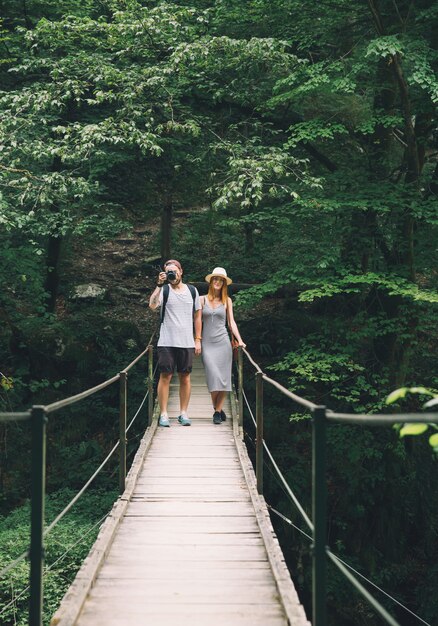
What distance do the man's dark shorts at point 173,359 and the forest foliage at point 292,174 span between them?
256 centimetres

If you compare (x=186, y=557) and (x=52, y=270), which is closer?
(x=186, y=557)

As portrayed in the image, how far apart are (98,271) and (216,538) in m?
15.9

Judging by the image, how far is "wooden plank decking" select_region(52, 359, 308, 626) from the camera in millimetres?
3584

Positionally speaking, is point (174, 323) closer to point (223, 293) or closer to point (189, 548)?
point (223, 293)

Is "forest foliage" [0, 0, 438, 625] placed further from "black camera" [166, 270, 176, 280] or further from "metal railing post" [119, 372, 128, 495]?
"metal railing post" [119, 372, 128, 495]

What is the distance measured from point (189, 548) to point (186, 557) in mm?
176

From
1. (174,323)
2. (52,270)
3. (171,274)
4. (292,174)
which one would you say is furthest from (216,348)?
(52,270)

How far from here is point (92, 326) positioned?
50.1ft

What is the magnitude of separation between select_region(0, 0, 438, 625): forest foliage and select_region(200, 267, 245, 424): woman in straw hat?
5.45 feet

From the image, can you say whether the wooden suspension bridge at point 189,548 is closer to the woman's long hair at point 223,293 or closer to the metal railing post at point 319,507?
the metal railing post at point 319,507

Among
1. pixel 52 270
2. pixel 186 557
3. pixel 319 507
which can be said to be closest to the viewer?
pixel 319 507

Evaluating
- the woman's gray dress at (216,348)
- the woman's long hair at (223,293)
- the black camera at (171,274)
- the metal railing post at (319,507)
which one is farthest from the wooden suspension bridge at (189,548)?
A: the woman's long hair at (223,293)

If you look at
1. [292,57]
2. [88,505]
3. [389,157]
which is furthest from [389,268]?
[88,505]

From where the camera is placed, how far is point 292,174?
38.2 feet
